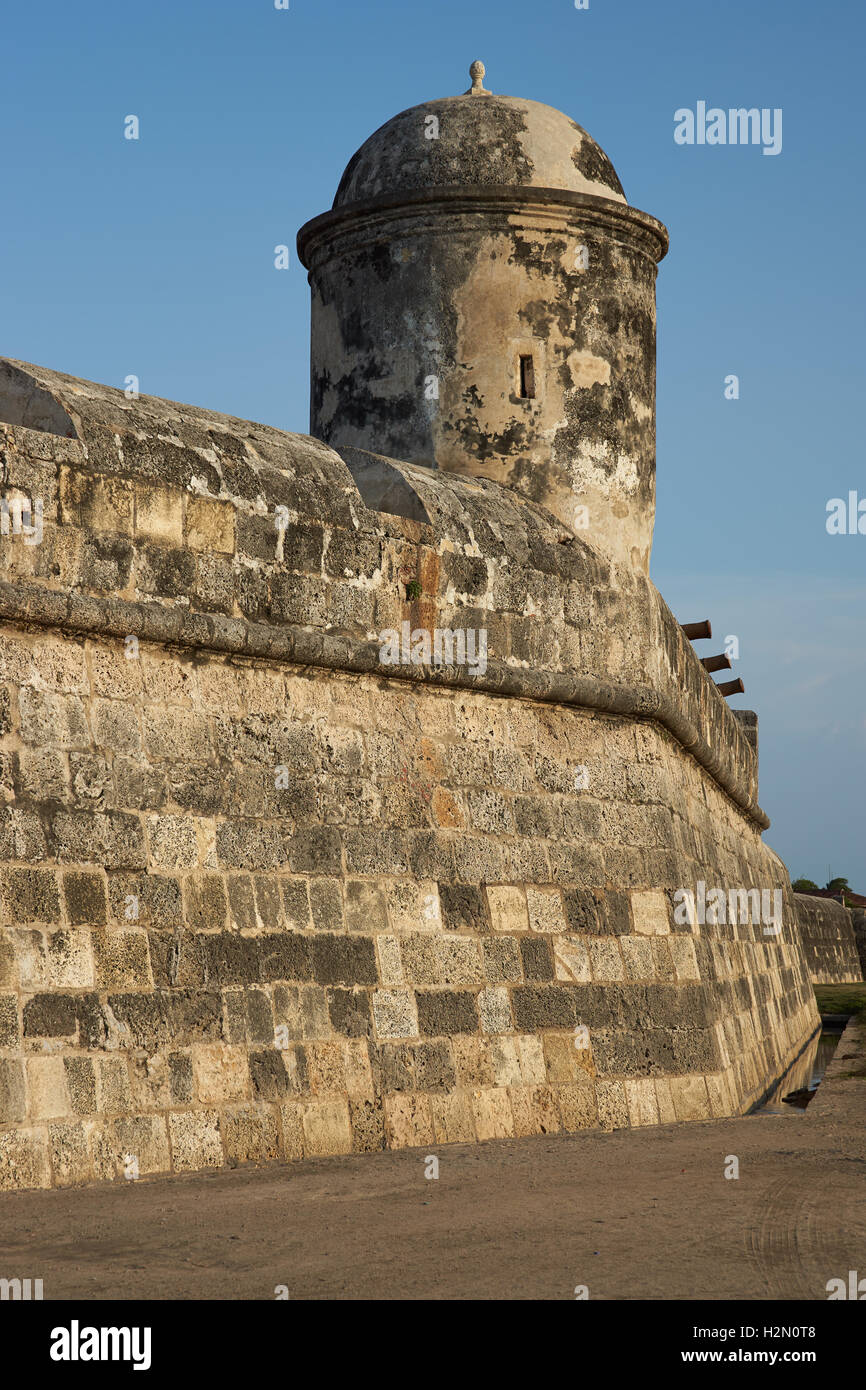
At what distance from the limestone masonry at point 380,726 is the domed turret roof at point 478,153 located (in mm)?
29

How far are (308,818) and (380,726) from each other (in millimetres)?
669

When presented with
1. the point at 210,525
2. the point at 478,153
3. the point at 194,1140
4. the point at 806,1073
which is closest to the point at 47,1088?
the point at 194,1140

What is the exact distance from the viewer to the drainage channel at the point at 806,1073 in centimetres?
923

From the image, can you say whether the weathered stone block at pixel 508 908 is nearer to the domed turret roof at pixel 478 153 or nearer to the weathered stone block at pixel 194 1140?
the weathered stone block at pixel 194 1140

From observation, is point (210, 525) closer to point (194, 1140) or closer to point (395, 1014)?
point (395, 1014)

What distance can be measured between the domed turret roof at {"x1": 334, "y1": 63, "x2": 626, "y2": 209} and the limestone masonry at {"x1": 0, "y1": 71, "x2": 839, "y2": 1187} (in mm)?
29

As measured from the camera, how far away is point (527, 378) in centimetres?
870

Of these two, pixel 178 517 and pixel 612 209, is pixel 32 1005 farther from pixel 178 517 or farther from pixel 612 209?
pixel 612 209

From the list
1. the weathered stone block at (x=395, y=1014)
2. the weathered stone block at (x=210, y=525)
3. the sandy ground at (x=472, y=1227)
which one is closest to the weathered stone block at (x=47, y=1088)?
the sandy ground at (x=472, y=1227)

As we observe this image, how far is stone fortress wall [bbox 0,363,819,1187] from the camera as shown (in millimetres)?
5578

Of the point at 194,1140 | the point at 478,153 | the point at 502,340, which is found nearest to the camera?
the point at 194,1140

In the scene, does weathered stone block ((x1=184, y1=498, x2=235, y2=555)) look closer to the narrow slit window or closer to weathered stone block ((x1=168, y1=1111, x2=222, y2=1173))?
weathered stone block ((x1=168, y1=1111, x2=222, y2=1173))

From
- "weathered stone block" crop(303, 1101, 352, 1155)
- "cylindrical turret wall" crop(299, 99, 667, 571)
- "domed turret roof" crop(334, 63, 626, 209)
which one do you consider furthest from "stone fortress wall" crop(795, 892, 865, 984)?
"weathered stone block" crop(303, 1101, 352, 1155)
